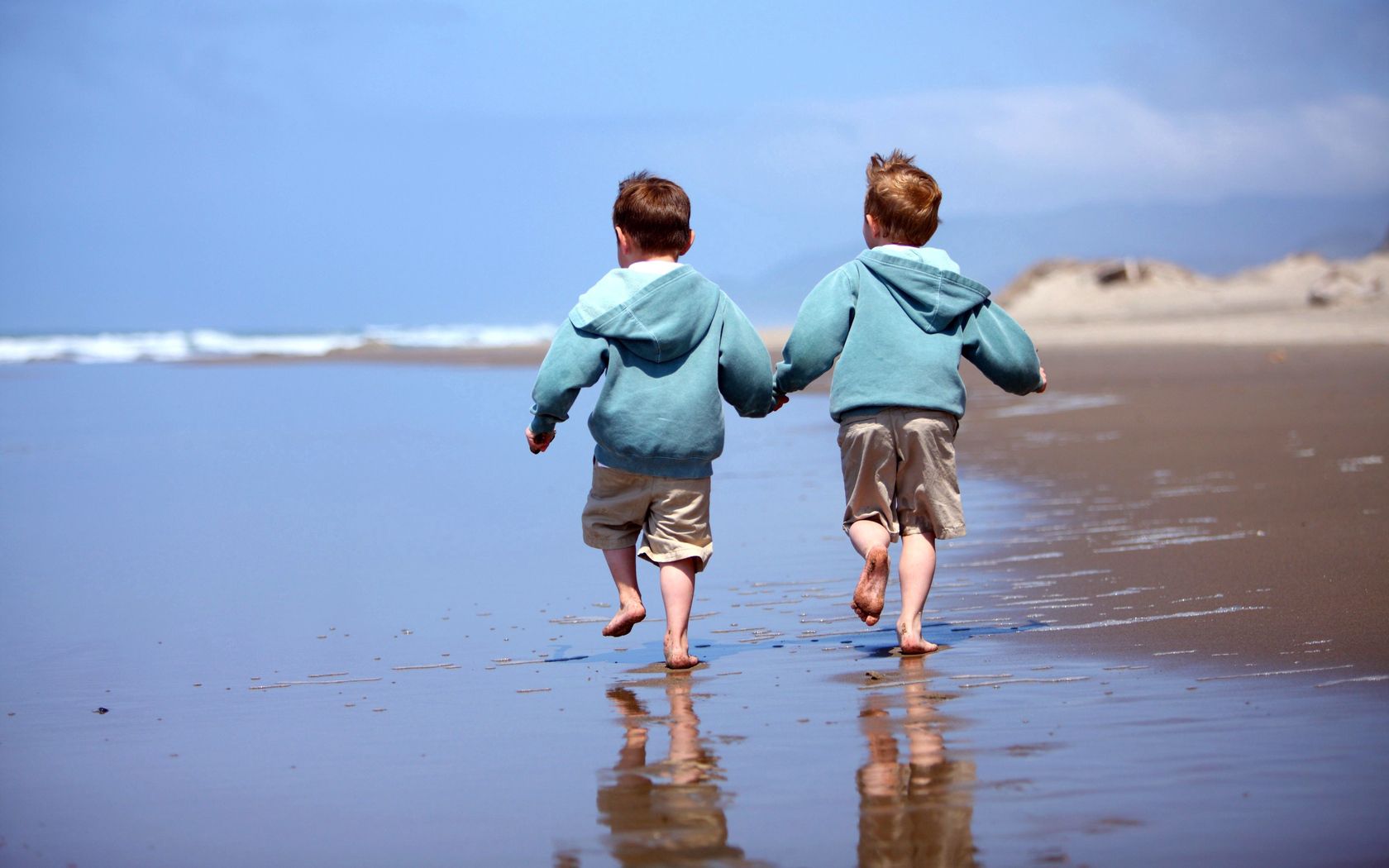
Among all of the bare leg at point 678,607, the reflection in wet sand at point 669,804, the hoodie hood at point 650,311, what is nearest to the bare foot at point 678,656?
the bare leg at point 678,607

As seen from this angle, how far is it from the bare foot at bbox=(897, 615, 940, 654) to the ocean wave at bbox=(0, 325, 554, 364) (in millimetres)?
28703

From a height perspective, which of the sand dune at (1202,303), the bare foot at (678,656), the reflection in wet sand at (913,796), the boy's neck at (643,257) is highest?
the sand dune at (1202,303)

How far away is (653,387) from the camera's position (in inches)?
166

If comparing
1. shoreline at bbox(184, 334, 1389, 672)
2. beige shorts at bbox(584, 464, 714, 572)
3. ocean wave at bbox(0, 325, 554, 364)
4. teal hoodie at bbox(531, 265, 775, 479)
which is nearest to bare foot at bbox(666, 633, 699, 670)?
beige shorts at bbox(584, 464, 714, 572)

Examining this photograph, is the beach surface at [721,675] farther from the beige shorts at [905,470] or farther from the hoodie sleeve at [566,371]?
the hoodie sleeve at [566,371]

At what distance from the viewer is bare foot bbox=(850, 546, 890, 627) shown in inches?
159

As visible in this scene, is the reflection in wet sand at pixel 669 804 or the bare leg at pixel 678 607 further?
the bare leg at pixel 678 607

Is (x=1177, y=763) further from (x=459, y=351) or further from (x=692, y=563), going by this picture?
(x=459, y=351)

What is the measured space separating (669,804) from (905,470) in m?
1.79

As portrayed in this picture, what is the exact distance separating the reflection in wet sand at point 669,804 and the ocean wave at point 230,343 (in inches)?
1157

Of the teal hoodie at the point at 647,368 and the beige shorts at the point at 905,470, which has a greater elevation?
the teal hoodie at the point at 647,368

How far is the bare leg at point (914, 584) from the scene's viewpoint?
4133 millimetres

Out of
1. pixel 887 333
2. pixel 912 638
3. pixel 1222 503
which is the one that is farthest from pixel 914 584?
pixel 1222 503

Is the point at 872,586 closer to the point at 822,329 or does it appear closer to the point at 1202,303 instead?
the point at 822,329
